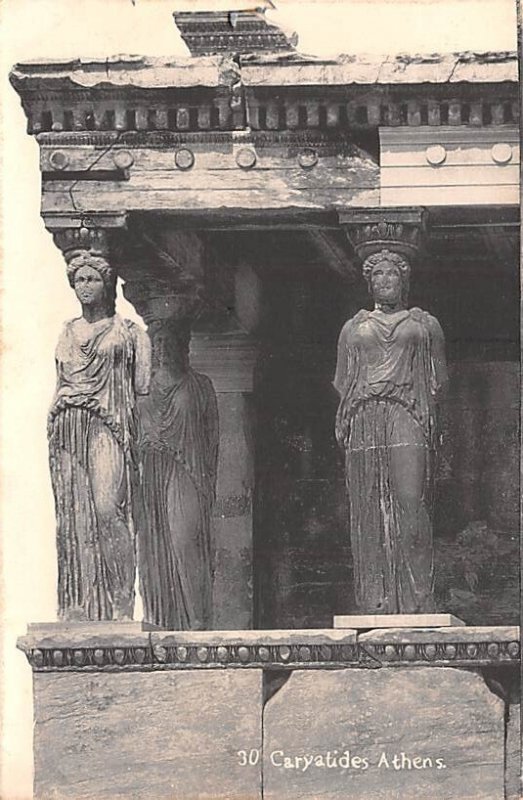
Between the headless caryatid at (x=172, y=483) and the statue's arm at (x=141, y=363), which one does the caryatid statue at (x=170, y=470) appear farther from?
the statue's arm at (x=141, y=363)

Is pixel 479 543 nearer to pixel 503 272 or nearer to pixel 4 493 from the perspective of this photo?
pixel 503 272

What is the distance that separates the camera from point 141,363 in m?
18.8

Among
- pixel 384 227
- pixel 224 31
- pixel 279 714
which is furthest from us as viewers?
pixel 224 31

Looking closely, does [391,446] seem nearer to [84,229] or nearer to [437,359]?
[437,359]

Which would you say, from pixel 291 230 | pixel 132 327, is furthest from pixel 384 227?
pixel 291 230

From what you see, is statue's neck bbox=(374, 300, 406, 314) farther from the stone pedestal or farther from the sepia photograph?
the stone pedestal

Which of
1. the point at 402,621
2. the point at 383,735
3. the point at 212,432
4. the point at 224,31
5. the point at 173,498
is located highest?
the point at 224,31

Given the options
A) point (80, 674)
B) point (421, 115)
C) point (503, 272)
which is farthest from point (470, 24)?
point (80, 674)

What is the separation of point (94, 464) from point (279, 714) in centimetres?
162

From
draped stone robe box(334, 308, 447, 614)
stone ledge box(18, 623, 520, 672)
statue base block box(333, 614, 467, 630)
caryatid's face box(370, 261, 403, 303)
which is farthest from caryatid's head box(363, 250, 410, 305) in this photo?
stone ledge box(18, 623, 520, 672)

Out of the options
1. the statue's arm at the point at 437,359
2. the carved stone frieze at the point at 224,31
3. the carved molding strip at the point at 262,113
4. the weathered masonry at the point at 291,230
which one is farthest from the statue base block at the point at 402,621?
the carved stone frieze at the point at 224,31

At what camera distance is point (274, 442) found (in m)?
21.2

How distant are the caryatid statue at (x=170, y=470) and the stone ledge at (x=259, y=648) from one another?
1.20 meters

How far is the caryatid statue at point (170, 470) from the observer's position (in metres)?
19.7
